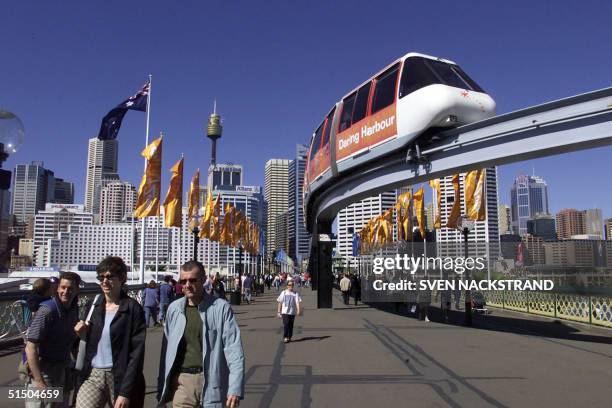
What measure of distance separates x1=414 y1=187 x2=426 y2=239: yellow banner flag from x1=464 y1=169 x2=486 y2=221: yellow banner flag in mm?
9083

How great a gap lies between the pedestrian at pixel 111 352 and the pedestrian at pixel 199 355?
0.21 metres

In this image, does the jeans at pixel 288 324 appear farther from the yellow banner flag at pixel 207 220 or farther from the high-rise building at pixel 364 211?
the high-rise building at pixel 364 211

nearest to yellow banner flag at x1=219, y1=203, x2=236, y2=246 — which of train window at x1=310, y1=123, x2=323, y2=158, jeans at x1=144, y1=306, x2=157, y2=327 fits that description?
train window at x1=310, y1=123, x2=323, y2=158

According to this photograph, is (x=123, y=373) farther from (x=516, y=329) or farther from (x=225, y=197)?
(x=225, y=197)

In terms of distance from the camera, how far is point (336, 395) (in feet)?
25.1

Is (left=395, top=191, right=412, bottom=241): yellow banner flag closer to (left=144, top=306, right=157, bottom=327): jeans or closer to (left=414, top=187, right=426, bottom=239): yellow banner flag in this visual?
(left=414, top=187, right=426, bottom=239): yellow banner flag

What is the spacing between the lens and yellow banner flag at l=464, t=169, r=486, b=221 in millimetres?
18906

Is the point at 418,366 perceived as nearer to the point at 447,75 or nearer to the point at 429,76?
the point at 429,76

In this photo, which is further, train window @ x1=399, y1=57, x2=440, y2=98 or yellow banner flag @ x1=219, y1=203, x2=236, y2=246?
yellow banner flag @ x1=219, y1=203, x2=236, y2=246

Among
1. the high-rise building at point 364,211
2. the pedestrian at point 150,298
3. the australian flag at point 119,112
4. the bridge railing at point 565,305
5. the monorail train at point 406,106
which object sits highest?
the high-rise building at point 364,211

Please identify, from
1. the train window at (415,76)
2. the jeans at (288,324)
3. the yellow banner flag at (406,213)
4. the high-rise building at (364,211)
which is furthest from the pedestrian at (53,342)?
the high-rise building at (364,211)

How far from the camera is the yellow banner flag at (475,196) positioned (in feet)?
62.0

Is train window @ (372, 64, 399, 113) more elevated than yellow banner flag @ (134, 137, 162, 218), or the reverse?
train window @ (372, 64, 399, 113)

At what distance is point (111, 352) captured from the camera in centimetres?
413
